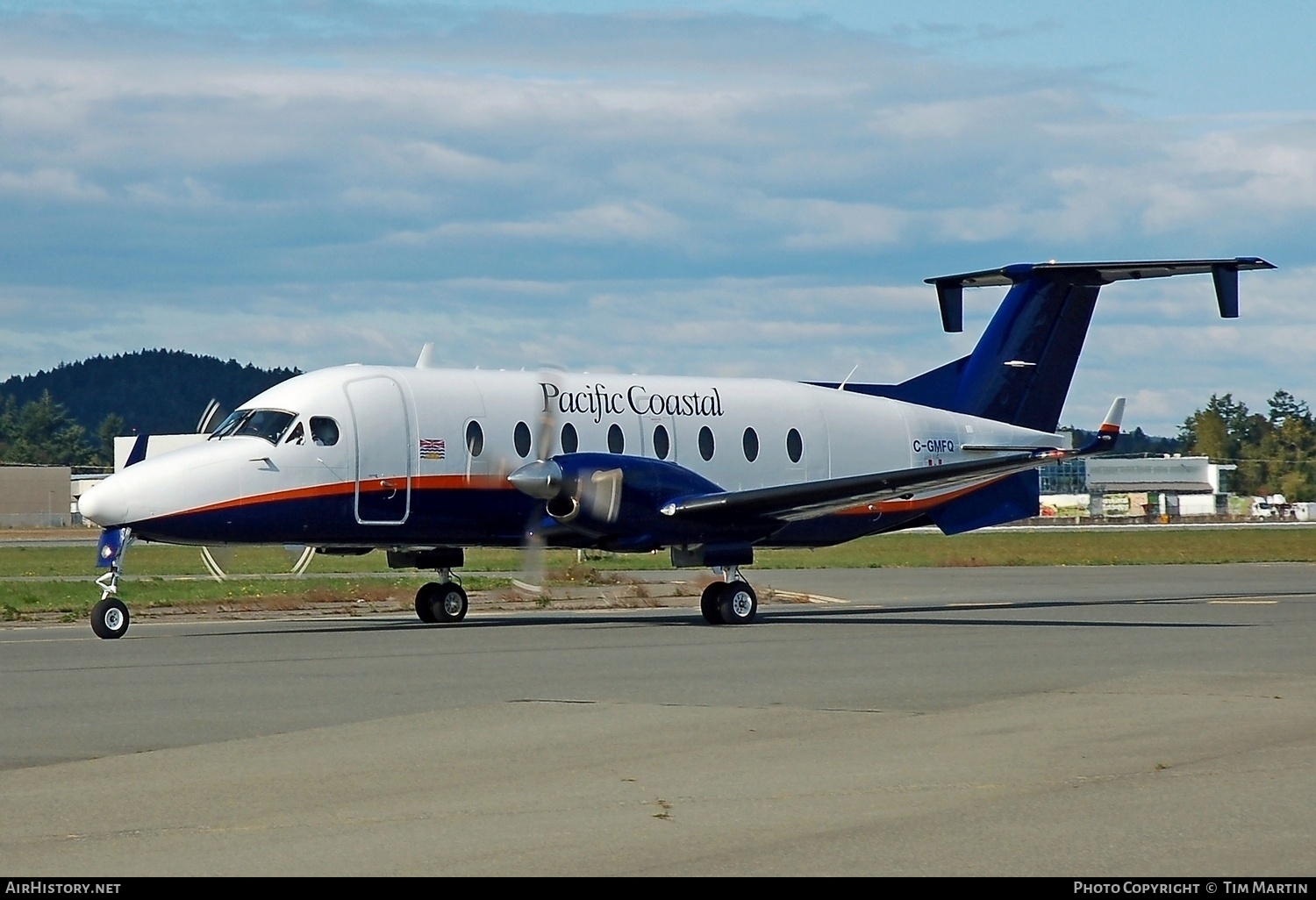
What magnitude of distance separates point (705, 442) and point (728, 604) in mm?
3013

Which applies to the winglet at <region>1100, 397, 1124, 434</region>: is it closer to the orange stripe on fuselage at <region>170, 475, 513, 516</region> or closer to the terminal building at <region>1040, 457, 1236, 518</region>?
the orange stripe on fuselage at <region>170, 475, 513, 516</region>

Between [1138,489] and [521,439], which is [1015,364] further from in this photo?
[1138,489]

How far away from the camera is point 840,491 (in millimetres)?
23219

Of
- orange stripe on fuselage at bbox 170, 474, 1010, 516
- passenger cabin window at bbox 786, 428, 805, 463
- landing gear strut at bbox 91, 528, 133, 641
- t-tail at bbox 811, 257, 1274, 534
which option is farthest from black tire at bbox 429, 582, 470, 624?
t-tail at bbox 811, 257, 1274, 534

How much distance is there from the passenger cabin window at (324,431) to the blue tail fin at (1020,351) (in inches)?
396

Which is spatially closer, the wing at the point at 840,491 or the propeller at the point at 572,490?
the propeller at the point at 572,490

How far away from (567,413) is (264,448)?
4580 millimetres

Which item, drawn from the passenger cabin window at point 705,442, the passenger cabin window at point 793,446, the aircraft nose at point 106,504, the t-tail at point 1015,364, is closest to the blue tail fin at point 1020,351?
the t-tail at point 1015,364

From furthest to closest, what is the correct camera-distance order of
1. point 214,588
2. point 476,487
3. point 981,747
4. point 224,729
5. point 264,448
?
point 214,588
point 476,487
point 264,448
point 224,729
point 981,747

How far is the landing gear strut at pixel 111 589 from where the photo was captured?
2006 centimetres

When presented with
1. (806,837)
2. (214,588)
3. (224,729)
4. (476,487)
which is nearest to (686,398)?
(476,487)

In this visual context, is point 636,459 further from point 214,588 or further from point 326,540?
point 214,588

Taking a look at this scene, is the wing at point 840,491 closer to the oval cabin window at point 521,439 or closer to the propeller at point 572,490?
the propeller at point 572,490

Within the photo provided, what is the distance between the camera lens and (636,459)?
23.4 m
